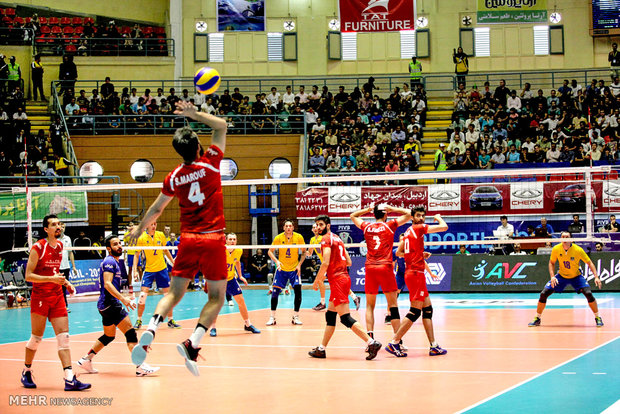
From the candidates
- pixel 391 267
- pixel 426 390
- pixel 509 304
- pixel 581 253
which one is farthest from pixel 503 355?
pixel 509 304

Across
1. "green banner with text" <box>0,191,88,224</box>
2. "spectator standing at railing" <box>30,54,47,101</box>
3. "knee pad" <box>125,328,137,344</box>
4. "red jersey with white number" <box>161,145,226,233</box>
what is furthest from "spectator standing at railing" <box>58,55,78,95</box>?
"red jersey with white number" <box>161,145,226,233</box>

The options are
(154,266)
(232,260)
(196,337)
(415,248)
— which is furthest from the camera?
(154,266)

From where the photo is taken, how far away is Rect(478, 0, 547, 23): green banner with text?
96.2 feet

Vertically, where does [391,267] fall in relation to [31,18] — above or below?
below

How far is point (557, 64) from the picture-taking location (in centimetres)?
3356

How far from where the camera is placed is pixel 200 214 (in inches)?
259

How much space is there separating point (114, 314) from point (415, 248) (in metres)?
4.50

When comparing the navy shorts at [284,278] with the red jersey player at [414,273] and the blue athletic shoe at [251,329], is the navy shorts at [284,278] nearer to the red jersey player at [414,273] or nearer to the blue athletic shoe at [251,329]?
the blue athletic shoe at [251,329]

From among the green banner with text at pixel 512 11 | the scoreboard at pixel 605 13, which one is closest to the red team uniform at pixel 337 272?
the green banner with text at pixel 512 11

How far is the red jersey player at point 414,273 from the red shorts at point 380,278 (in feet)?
1.09

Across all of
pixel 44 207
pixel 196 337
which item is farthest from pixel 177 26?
pixel 196 337

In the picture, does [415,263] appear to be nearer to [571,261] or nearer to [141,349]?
[571,261]

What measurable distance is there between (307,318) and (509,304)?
535 centimetres

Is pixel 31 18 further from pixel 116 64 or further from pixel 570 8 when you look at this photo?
pixel 570 8
